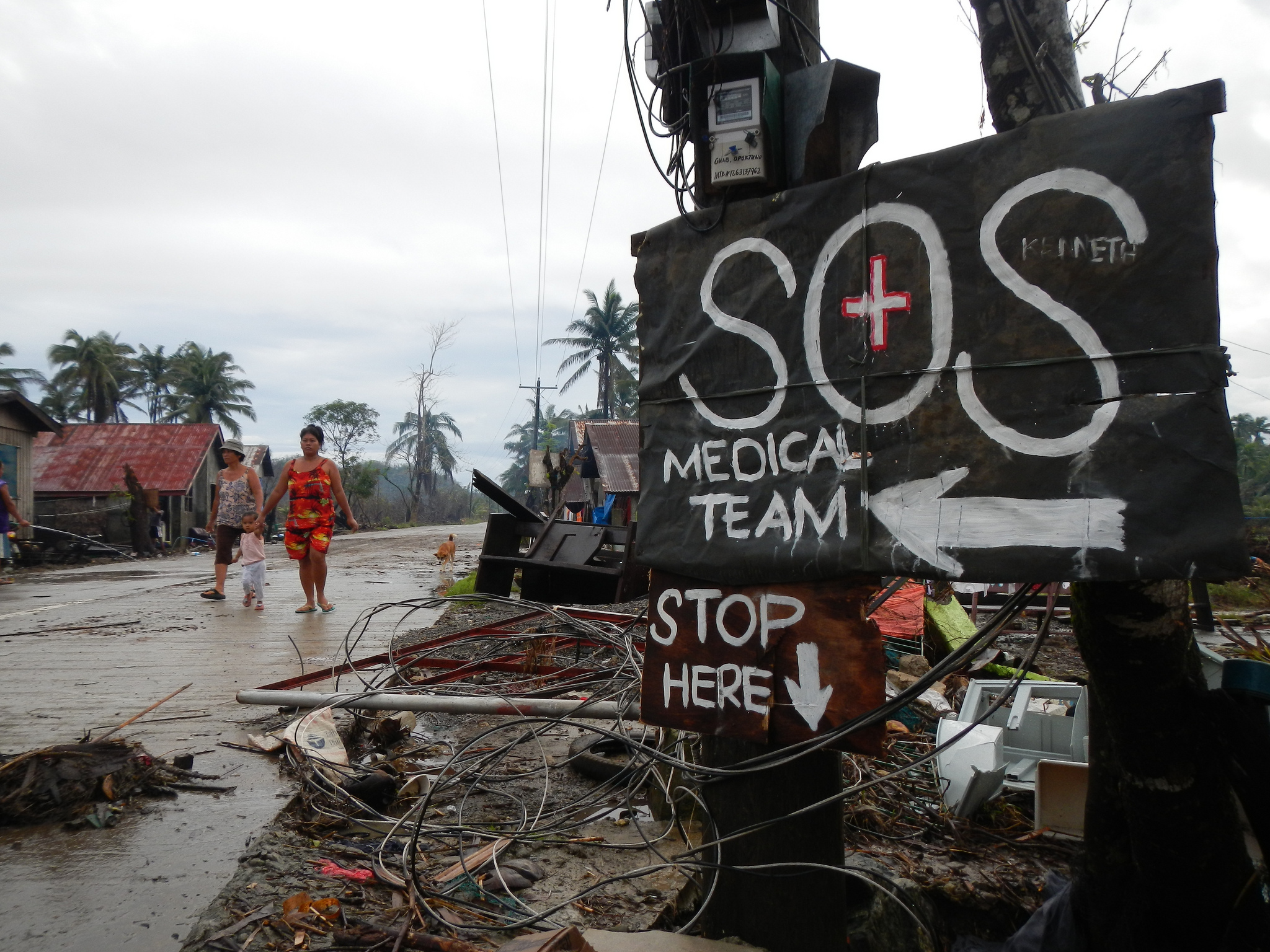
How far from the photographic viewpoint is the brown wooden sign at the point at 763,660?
6.72 ft

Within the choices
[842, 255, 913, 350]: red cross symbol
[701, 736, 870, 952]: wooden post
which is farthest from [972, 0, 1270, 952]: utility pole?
[701, 736, 870, 952]: wooden post

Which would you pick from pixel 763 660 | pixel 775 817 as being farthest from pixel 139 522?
pixel 763 660

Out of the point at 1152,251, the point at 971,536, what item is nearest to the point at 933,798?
the point at 971,536

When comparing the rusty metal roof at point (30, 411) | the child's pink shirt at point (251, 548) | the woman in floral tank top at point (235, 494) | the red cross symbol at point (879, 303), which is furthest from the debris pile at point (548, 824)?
the rusty metal roof at point (30, 411)

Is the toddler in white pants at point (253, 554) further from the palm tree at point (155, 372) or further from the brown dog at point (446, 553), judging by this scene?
the palm tree at point (155, 372)

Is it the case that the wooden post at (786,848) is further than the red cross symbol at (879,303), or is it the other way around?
the wooden post at (786,848)

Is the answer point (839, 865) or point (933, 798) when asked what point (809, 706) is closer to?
point (839, 865)

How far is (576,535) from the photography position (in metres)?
8.61

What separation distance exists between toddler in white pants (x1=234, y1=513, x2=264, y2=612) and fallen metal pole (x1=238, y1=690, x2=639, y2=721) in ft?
15.8

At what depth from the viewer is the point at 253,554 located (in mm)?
8211

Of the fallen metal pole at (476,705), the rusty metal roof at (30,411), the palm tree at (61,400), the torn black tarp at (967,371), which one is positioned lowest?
the fallen metal pole at (476,705)

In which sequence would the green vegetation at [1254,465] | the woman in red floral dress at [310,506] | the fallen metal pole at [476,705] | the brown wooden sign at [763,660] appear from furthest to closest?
the green vegetation at [1254,465] < the woman in red floral dress at [310,506] < the fallen metal pole at [476,705] < the brown wooden sign at [763,660]

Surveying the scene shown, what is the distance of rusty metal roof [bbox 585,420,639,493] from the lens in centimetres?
2562

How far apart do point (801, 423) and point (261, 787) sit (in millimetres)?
2639
